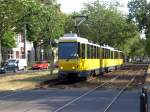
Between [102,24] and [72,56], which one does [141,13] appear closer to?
[72,56]

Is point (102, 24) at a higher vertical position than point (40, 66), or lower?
higher

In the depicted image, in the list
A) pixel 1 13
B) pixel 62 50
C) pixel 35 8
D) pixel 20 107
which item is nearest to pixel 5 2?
pixel 1 13

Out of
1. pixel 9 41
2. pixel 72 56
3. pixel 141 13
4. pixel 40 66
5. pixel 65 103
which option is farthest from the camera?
pixel 9 41

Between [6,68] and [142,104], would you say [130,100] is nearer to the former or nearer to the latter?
[142,104]

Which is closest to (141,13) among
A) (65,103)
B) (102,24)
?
(65,103)

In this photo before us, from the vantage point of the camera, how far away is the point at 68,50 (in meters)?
39.4

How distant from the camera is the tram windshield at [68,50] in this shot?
1546 inches

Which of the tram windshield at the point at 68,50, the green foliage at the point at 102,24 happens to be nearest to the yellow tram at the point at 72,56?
the tram windshield at the point at 68,50

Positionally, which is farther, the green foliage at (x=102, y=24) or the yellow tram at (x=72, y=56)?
the green foliage at (x=102, y=24)

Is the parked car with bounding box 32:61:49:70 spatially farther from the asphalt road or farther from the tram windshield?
the asphalt road

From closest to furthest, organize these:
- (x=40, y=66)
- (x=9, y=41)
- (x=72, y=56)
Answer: (x=72, y=56), (x=40, y=66), (x=9, y=41)

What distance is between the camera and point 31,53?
387 ft

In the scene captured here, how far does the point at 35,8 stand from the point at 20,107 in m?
35.8

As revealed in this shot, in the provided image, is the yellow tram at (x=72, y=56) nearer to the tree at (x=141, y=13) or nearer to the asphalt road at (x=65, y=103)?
the asphalt road at (x=65, y=103)
